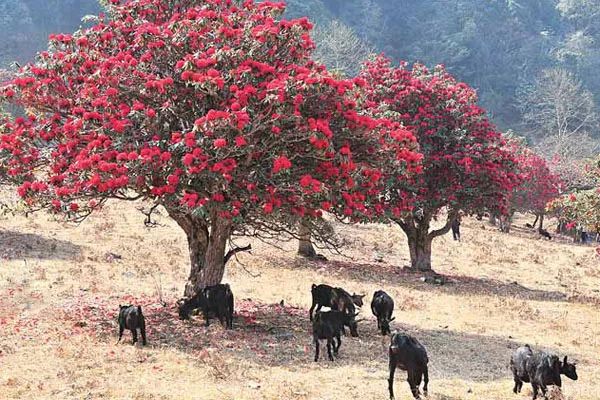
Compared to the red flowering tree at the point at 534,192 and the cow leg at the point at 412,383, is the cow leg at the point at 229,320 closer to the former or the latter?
the cow leg at the point at 412,383

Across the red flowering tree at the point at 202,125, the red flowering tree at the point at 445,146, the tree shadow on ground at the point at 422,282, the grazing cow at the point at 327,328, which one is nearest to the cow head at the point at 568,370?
the grazing cow at the point at 327,328

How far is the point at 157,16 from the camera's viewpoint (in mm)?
15094

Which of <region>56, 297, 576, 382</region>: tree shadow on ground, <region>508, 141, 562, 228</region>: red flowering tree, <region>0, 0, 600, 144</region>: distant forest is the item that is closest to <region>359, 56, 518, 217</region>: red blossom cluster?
<region>56, 297, 576, 382</region>: tree shadow on ground

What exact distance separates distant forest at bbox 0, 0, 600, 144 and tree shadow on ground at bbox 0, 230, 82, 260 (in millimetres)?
76115

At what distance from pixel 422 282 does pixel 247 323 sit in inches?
426

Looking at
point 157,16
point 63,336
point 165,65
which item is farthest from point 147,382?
point 157,16

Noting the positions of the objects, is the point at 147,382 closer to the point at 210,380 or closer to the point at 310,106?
the point at 210,380

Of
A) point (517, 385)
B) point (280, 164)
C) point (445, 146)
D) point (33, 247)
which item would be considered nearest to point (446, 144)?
point (445, 146)

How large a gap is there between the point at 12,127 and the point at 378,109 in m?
11.7

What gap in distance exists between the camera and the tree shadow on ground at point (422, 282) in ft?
75.3

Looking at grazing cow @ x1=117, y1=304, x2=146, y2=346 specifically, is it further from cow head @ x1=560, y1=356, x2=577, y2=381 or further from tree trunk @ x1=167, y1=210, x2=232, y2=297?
cow head @ x1=560, y1=356, x2=577, y2=381

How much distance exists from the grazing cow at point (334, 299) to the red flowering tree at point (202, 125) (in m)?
2.39

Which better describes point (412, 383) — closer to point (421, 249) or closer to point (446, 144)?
point (446, 144)

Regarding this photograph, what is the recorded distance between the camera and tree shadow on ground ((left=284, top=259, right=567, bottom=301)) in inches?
904
